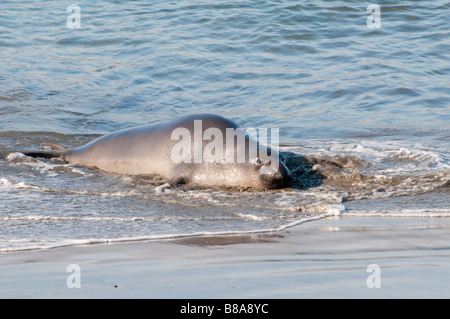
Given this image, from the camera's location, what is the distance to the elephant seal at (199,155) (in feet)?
20.7

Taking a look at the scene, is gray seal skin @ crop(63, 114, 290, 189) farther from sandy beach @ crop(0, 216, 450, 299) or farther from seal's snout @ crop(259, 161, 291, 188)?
sandy beach @ crop(0, 216, 450, 299)

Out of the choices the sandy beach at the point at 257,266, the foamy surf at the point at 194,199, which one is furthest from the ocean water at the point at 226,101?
the sandy beach at the point at 257,266

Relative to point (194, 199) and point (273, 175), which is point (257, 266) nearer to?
point (194, 199)

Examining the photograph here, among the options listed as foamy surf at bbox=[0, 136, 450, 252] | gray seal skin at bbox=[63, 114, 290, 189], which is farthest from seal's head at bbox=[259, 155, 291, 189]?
foamy surf at bbox=[0, 136, 450, 252]

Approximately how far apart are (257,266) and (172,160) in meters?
2.96

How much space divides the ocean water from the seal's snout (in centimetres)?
8

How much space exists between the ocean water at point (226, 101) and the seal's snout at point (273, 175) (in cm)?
8

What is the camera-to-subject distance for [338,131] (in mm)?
9195

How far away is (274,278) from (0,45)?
12821 millimetres

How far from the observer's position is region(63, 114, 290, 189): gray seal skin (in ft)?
20.6

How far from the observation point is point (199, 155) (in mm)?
6621

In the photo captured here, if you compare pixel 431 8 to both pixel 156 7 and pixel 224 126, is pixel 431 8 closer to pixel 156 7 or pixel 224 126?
pixel 156 7

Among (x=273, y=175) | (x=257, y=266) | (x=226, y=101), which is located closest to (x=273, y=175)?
(x=273, y=175)
